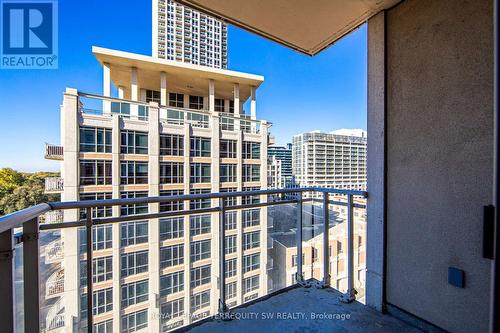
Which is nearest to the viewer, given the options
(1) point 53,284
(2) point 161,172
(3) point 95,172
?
(1) point 53,284

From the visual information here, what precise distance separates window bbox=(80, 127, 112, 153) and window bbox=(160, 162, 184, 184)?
2.95 metres

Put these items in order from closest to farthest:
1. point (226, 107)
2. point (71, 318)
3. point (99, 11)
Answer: point (71, 318)
point (99, 11)
point (226, 107)

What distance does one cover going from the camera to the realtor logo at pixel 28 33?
5328 millimetres

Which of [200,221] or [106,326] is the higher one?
[200,221]

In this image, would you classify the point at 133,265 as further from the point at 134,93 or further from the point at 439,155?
the point at 134,93

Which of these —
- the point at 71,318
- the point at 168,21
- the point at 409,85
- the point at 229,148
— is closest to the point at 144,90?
the point at 229,148

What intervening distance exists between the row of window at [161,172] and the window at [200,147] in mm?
666

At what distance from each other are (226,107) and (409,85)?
60.7 ft

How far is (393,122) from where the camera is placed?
1.77 meters

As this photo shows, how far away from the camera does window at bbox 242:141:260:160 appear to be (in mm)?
15289

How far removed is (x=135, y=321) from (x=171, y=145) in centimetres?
898

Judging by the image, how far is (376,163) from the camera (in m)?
1.86

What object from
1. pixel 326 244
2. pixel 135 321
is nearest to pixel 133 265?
pixel 135 321

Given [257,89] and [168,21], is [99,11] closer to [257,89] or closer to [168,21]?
[257,89]
